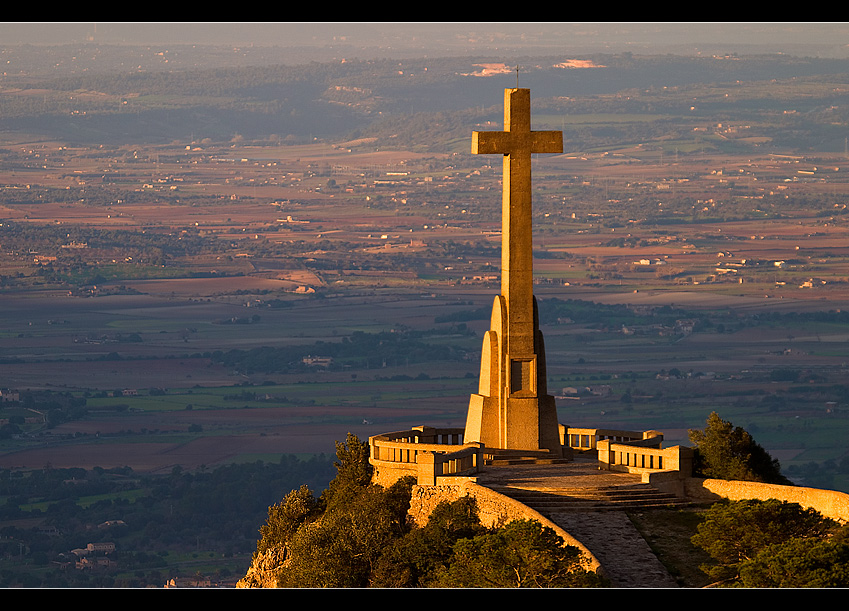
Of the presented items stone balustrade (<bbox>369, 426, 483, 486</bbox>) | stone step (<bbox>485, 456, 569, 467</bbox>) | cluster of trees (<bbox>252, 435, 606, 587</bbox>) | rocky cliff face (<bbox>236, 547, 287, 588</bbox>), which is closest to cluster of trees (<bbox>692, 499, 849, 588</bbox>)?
cluster of trees (<bbox>252, 435, 606, 587</bbox>)

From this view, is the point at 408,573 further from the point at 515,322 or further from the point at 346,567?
the point at 515,322

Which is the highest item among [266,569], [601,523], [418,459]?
[418,459]

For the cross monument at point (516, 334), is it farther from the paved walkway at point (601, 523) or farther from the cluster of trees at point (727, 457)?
the cluster of trees at point (727, 457)

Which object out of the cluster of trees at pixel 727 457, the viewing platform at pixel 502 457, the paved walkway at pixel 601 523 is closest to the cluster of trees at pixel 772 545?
the paved walkway at pixel 601 523

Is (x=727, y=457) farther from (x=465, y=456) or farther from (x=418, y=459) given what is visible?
(x=418, y=459)

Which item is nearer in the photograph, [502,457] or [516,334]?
[502,457]

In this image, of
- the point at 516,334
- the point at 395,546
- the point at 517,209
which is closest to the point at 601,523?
the point at 395,546

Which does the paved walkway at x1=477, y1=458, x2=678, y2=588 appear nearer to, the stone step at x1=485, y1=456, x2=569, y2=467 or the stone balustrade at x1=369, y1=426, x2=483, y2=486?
the stone step at x1=485, y1=456, x2=569, y2=467
